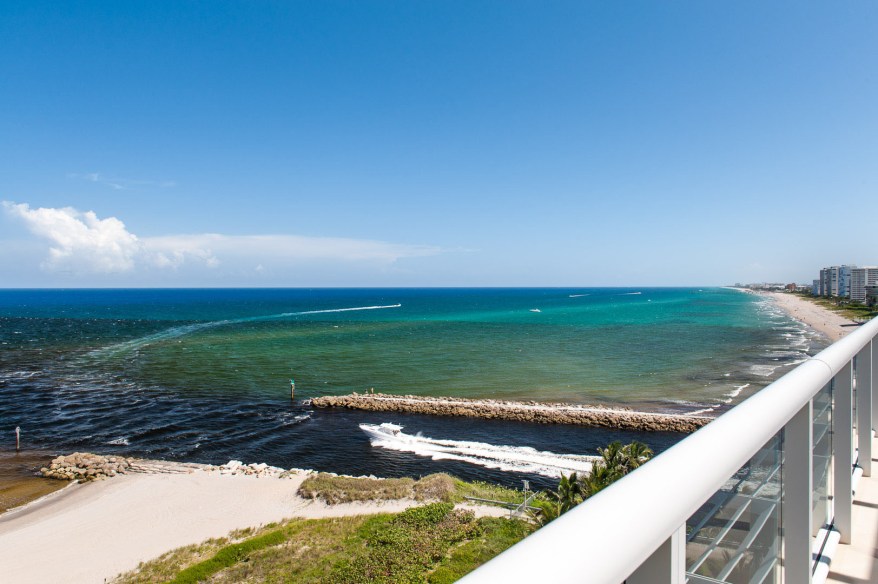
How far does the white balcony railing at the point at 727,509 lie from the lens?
701 mm

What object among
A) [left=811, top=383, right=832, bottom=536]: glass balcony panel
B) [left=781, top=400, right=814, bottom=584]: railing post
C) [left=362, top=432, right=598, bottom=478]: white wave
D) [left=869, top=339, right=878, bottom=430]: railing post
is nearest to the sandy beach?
[left=362, top=432, right=598, bottom=478]: white wave

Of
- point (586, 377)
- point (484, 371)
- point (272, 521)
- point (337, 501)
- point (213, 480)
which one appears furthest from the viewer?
point (484, 371)

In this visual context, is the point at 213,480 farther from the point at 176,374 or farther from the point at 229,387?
the point at 176,374

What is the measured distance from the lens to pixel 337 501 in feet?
60.4

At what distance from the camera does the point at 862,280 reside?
129 m

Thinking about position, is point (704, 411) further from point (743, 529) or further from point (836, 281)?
point (836, 281)

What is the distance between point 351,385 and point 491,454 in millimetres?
17985

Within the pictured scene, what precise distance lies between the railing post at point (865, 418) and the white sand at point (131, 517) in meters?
14.6

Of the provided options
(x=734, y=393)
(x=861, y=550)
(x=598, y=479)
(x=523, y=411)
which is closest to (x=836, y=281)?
(x=734, y=393)

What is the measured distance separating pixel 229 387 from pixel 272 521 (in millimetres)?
23469

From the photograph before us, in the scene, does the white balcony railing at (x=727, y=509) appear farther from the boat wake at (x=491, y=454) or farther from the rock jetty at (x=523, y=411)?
the rock jetty at (x=523, y=411)

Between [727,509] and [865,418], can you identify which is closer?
[727,509]

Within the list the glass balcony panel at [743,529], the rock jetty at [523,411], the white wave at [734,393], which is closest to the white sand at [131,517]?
the rock jetty at [523,411]

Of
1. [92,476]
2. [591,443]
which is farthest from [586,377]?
[92,476]
